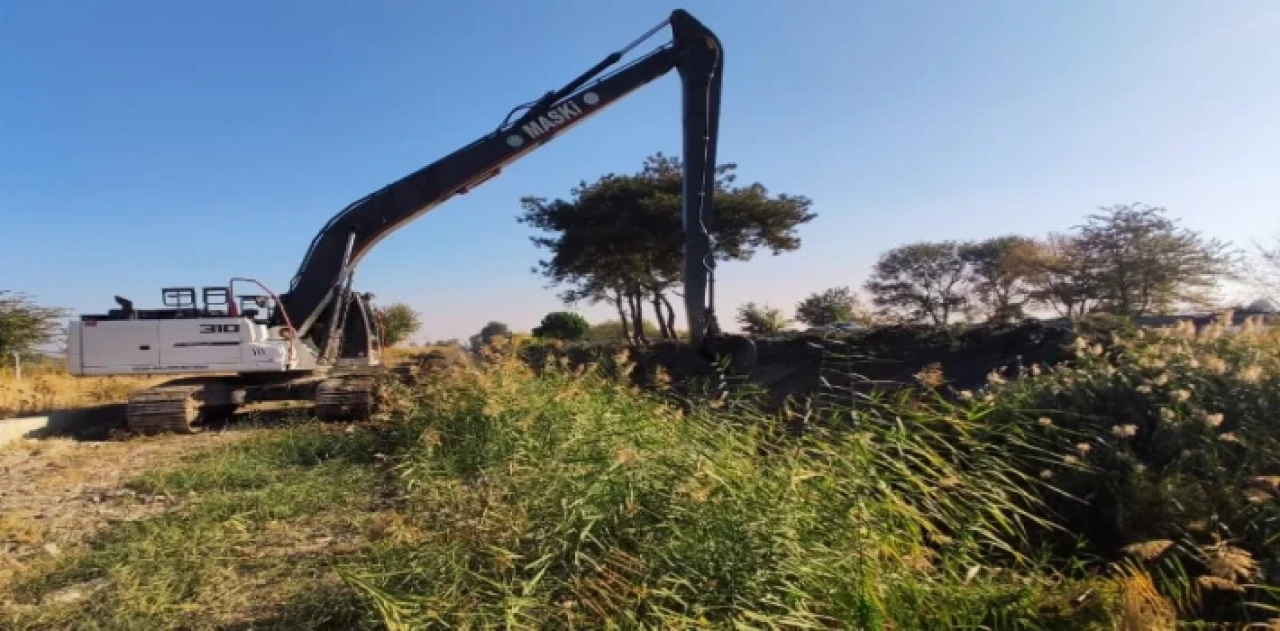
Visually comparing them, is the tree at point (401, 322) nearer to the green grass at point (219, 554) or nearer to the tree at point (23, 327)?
the tree at point (23, 327)

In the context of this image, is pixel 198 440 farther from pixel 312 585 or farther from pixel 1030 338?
pixel 1030 338

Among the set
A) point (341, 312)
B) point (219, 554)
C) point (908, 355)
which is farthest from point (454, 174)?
point (908, 355)

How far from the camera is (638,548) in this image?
104 inches

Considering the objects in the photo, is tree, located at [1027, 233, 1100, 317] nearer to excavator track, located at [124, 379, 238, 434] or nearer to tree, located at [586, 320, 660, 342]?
tree, located at [586, 320, 660, 342]

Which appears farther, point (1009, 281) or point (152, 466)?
point (1009, 281)

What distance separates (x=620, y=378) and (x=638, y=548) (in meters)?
3.27

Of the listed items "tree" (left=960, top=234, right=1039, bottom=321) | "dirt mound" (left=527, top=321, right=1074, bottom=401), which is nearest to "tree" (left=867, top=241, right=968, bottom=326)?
"tree" (left=960, top=234, right=1039, bottom=321)

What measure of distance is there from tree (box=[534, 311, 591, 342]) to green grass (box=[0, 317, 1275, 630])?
1059 inches

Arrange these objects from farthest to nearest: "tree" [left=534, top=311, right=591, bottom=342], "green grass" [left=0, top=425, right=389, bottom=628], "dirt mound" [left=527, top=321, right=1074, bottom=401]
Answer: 1. "tree" [left=534, top=311, right=591, bottom=342]
2. "dirt mound" [left=527, top=321, right=1074, bottom=401]
3. "green grass" [left=0, top=425, right=389, bottom=628]

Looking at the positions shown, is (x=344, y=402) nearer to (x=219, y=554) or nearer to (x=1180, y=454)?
(x=219, y=554)

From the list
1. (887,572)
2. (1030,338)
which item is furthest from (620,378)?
(1030,338)

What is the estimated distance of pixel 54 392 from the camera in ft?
42.7

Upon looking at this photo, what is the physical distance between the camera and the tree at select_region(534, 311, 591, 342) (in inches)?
1246

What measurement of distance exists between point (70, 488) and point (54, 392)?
8840mm
